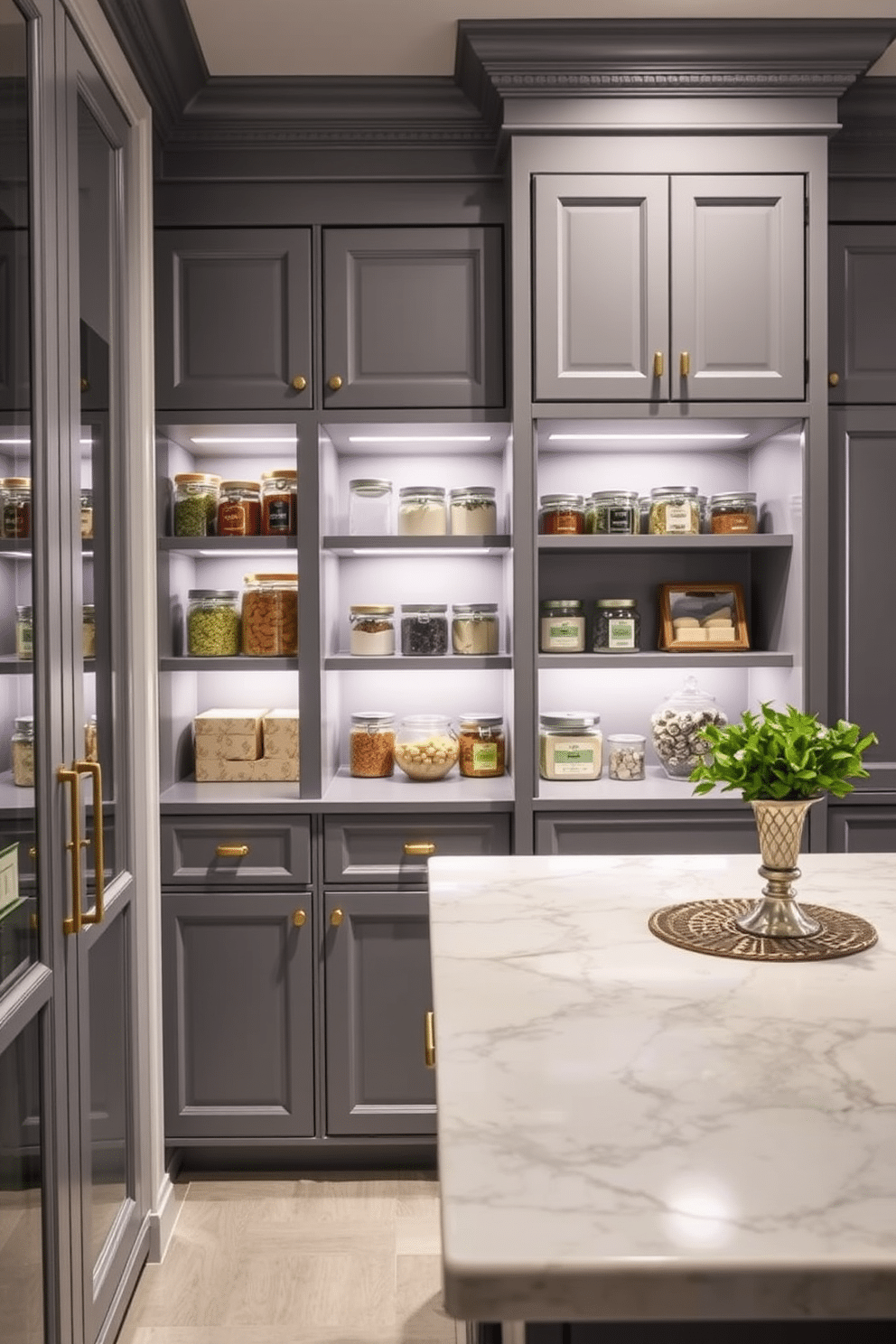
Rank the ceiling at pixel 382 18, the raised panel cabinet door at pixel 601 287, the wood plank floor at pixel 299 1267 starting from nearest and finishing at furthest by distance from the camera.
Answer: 1. the wood plank floor at pixel 299 1267
2. the ceiling at pixel 382 18
3. the raised panel cabinet door at pixel 601 287

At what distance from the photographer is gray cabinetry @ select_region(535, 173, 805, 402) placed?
9.20 ft

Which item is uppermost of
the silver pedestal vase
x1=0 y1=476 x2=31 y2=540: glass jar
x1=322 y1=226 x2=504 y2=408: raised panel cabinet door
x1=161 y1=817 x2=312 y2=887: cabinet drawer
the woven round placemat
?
x1=322 y1=226 x2=504 y2=408: raised panel cabinet door

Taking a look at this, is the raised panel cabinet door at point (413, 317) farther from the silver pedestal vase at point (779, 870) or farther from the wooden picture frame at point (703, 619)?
the silver pedestal vase at point (779, 870)

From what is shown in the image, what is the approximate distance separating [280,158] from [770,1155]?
2.72 meters

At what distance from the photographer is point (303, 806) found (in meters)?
2.92

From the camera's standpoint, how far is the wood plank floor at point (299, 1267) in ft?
7.75

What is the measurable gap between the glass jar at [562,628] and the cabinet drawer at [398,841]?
470mm

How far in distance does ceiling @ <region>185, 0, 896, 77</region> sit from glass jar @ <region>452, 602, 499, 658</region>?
4.45ft

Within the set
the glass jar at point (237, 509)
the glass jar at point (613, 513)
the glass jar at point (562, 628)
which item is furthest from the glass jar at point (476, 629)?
the glass jar at point (237, 509)

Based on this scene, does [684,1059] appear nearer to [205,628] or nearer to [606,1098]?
[606,1098]

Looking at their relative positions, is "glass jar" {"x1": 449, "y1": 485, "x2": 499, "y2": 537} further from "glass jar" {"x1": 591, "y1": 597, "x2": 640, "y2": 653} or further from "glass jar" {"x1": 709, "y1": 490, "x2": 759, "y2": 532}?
"glass jar" {"x1": 709, "y1": 490, "x2": 759, "y2": 532}

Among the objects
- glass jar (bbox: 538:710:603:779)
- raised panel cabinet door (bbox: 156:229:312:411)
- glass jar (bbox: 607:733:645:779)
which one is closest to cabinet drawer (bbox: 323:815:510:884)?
glass jar (bbox: 538:710:603:779)

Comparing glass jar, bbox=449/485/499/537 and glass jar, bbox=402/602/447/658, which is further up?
glass jar, bbox=449/485/499/537

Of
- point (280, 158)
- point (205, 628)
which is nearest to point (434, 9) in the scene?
point (280, 158)
